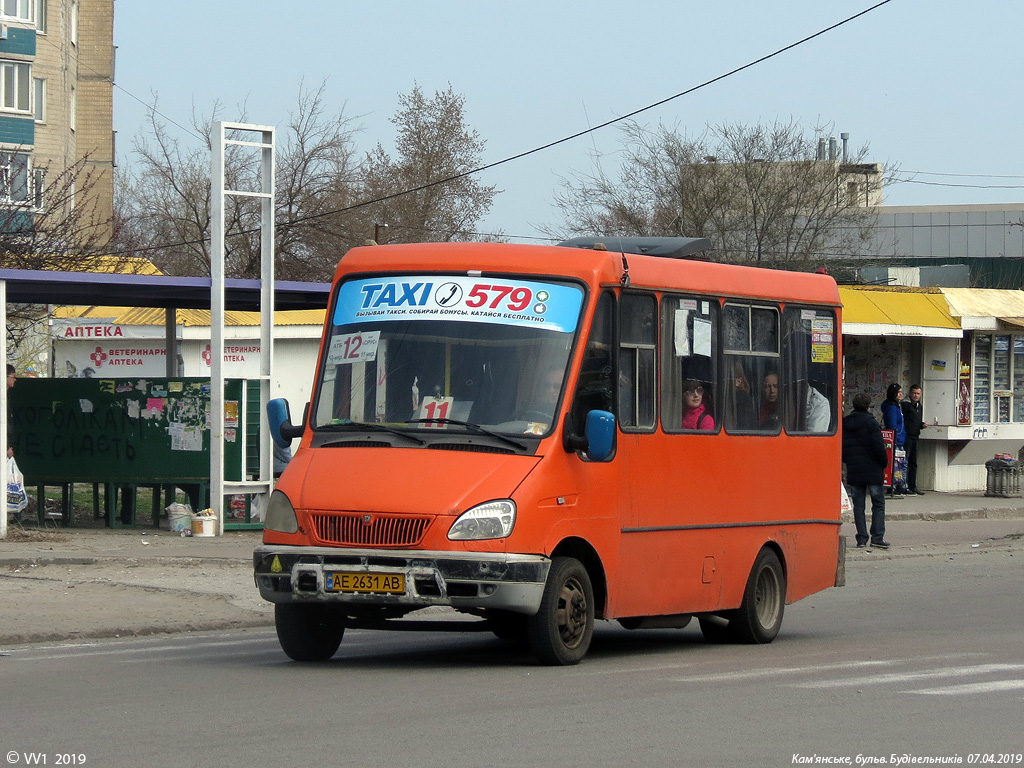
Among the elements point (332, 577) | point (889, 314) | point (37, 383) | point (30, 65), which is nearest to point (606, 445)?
point (332, 577)

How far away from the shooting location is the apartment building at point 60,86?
2253 inches

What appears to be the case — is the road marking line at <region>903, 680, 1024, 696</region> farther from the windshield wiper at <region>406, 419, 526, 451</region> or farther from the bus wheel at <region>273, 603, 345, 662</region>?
the bus wheel at <region>273, 603, 345, 662</region>

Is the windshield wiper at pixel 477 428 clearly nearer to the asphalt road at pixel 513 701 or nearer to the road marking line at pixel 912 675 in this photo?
the asphalt road at pixel 513 701

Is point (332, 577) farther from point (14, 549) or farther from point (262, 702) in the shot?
point (14, 549)

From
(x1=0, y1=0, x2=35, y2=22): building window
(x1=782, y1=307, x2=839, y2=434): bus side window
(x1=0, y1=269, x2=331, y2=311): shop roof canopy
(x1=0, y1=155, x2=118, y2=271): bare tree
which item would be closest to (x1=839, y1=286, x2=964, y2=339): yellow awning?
(x1=0, y1=269, x2=331, y2=311): shop roof canopy

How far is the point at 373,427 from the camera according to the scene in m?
9.72

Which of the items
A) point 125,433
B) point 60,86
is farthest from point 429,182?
point 125,433

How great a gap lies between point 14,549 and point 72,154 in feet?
175

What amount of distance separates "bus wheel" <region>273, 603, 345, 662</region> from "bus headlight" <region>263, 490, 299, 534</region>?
512 millimetres

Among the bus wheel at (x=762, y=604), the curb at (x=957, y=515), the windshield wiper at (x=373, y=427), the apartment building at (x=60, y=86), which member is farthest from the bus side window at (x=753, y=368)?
the apartment building at (x=60, y=86)

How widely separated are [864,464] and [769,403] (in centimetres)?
865

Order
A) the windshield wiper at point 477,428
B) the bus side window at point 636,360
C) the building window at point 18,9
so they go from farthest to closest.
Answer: the building window at point 18,9 < the bus side window at point 636,360 < the windshield wiper at point 477,428

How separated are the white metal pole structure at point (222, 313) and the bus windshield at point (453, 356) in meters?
8.60

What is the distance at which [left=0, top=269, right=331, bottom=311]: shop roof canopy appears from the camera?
17344 millimetres
